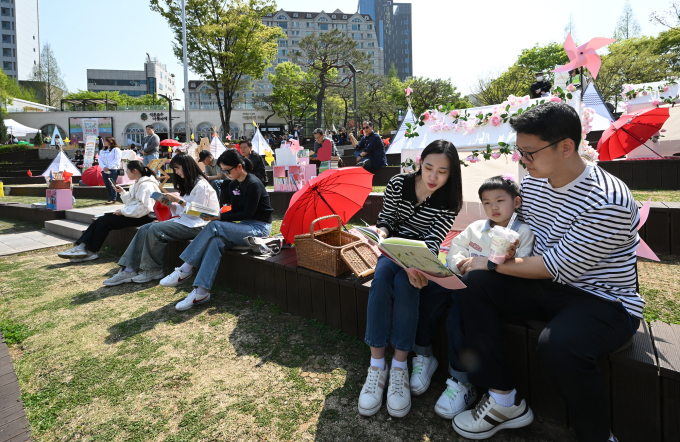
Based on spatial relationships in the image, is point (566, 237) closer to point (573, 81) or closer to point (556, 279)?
point (556, 279)

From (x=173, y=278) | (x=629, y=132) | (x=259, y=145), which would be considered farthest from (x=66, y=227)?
(x=629, y=132)

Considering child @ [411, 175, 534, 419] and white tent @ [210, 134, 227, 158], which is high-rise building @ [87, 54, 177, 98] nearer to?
white tent @ [210, 134, 227, 158]

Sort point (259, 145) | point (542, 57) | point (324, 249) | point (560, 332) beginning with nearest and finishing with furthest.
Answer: point (560, 332) → point (324, 249) → point (259, 145) → point (542, 57)

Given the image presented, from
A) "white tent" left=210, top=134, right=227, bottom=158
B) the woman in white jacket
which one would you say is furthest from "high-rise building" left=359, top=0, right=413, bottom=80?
the woman in white jacket

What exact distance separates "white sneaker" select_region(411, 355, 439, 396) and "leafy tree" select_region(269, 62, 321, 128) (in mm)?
41456

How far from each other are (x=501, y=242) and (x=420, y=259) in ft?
1.21

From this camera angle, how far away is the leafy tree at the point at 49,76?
205ft

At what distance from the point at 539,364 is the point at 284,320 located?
6.32 ft

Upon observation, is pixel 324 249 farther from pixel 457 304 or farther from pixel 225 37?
pixel 225 37

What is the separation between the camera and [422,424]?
189 cm

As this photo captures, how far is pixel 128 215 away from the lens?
16.5 ft

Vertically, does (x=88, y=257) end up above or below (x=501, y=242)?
below

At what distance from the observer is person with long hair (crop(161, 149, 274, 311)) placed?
3.43 m

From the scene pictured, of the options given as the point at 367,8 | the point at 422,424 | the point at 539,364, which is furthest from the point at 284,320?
the point at 367,8
